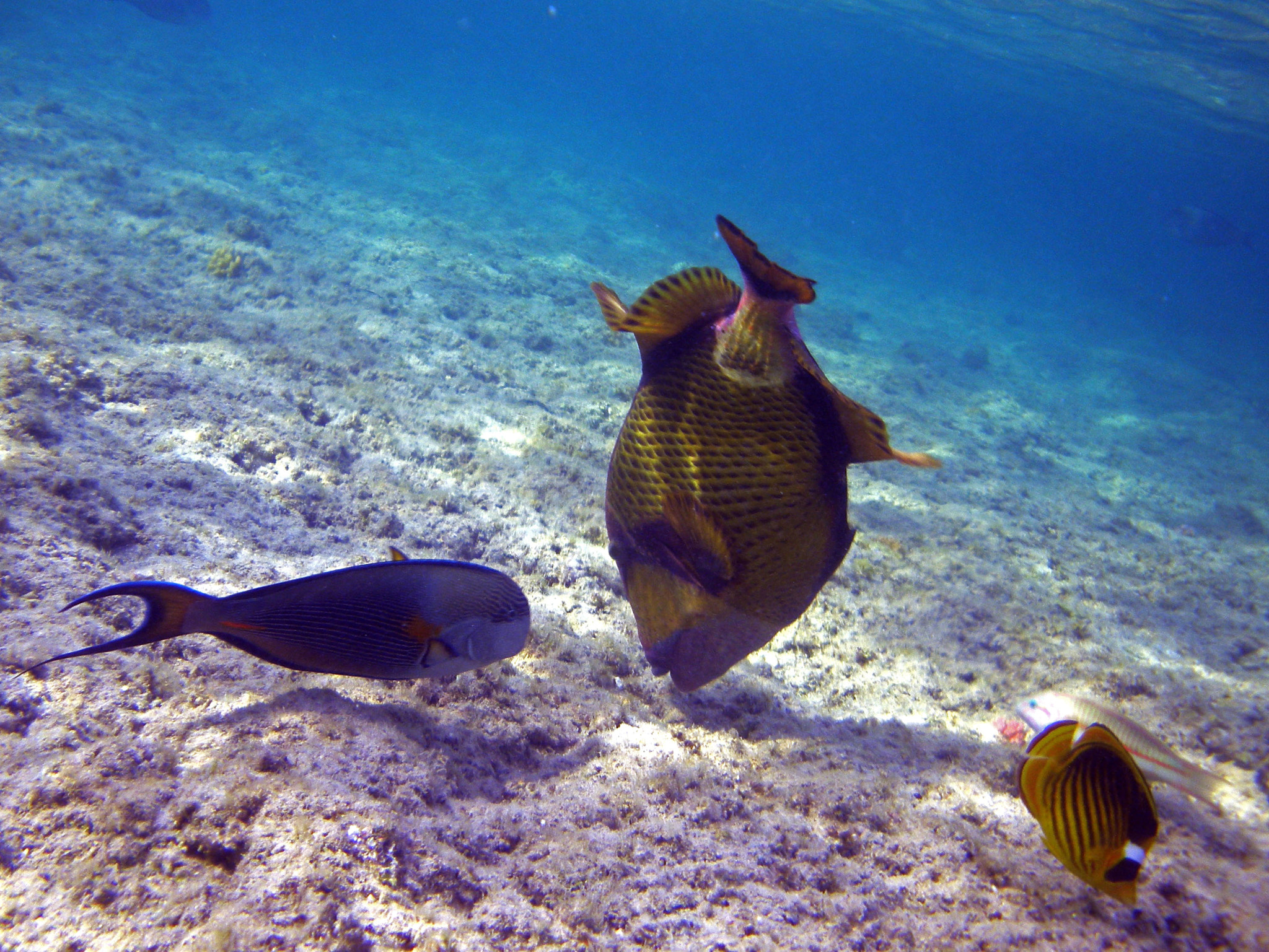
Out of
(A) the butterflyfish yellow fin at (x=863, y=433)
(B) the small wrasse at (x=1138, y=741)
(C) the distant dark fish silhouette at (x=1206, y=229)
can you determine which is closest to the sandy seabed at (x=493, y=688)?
(B) the small wrasse at (x=1138, y=741)

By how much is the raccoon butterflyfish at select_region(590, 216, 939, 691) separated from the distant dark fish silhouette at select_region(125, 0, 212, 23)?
29.2 meters

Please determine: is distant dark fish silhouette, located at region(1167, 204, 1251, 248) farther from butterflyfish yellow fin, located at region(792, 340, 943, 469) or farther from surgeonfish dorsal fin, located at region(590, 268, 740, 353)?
surgeonfish dorsal fin, located at region(590, 268, 740, 353)

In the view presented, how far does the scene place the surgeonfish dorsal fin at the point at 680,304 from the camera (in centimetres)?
151

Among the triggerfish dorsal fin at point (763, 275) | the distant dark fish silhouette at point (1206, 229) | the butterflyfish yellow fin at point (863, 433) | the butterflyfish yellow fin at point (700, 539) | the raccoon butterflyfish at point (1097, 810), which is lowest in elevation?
the raccoon butterflyfish at point (1097, 810)

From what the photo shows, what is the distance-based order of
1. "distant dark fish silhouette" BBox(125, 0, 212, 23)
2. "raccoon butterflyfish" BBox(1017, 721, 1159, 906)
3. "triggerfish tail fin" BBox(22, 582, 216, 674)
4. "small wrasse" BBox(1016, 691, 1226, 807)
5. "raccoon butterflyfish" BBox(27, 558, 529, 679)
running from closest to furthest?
1. "raccoon butterflyfish" BBox(1017, 721, 1159, 906)
2. "triggerfish tail fin" BBox(22, 582, 216, 674)
3. "raccoon butterflyfish" BBox(27, 558, 529, 679)
4. "small wrasse" BBox(1016, 691, 1226, 807)
5. "distant dark fish silhouette" BBox(125, 0, 212, 23)

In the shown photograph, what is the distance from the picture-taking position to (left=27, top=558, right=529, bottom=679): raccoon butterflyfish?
138cm

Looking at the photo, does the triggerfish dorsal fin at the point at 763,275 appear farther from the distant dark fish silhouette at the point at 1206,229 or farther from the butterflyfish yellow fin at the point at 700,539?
the distant dark fish silhouette at the point at 1206,229

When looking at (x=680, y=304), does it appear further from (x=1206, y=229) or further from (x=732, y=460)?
(x=1206, y=229)

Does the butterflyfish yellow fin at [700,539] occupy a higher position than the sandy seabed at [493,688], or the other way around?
the butterflyfish yellow fin at [700,539]

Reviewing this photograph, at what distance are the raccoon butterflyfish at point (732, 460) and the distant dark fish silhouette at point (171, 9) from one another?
95.8 ft

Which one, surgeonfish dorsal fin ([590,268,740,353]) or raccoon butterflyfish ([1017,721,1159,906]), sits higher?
surgeonfish dorsal fin ([590,268,740,353])

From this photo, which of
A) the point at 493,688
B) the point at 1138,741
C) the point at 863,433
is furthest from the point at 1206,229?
the point at 493,688

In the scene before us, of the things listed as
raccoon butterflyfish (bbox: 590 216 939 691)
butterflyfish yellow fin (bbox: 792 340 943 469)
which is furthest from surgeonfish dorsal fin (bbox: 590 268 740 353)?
butterflyfish yellow fin (bbox: 792 340 943 469)

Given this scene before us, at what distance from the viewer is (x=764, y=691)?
8.47 feet
